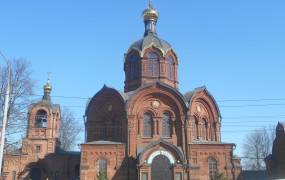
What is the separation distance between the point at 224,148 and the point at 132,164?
7565mm

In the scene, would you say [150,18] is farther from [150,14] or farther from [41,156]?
[41,156]

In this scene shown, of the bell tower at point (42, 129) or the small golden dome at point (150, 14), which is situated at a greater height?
the small golden dome at point (150, 14)

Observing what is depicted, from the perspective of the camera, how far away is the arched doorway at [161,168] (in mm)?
28500

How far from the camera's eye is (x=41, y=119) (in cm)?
3572

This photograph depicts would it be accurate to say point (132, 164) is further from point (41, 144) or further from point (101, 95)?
point (41, 144)

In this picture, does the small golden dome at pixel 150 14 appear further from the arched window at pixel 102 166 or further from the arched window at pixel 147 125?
the arched window at pixel 102 166

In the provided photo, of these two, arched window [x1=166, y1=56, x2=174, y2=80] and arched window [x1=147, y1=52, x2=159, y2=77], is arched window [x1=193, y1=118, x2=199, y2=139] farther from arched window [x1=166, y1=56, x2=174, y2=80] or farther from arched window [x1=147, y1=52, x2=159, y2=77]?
arched window [x1=147, y1=52, x2=159, y2=77]

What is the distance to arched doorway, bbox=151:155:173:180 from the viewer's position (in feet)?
93.5

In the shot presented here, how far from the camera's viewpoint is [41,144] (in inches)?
1369

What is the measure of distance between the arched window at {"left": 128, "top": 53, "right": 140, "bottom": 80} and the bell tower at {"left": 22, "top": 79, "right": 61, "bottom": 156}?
8.00m

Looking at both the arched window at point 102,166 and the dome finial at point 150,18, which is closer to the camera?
the arched window at point 102,166

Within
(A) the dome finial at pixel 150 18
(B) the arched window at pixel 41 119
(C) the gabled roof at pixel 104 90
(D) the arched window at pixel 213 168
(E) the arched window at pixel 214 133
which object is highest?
(A) the dome finial at pixel 150 18

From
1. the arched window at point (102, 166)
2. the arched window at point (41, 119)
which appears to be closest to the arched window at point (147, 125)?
the arched window at point (102, 166)

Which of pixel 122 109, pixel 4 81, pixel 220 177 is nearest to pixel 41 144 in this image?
pixel 122 109
